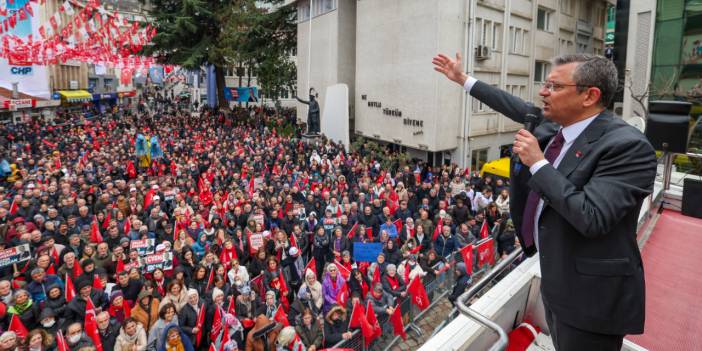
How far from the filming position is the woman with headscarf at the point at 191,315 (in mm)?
6318

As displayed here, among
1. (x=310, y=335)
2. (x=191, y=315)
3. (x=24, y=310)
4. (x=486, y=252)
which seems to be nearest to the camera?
(x=24, y=310)

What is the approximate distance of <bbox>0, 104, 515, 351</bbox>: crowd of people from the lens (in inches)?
244

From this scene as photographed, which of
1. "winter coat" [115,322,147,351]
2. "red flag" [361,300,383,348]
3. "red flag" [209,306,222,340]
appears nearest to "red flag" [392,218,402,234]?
"red flag" [361,300,383,348]

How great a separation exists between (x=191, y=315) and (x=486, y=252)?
6357mm

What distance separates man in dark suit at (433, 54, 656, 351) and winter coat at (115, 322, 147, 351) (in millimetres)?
5546

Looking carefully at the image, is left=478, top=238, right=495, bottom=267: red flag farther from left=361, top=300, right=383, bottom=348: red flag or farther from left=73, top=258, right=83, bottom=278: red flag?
left=73, top=258, right=83, bottom=278: red flag

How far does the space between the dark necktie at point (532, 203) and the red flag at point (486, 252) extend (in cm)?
756

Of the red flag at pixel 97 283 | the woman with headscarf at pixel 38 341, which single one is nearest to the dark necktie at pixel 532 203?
the woman with headscarf at pixel 38 341

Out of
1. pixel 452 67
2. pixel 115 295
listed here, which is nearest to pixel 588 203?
pixel 452 67

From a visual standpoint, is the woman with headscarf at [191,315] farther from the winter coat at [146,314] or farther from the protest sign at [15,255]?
the protest sign at [15,255]

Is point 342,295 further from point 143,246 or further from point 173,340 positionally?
point 143,246

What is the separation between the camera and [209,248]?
8258 millimetres

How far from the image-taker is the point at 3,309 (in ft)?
20.1

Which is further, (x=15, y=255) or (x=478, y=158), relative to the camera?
(x=478, y=158)
